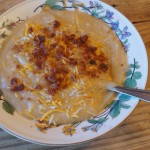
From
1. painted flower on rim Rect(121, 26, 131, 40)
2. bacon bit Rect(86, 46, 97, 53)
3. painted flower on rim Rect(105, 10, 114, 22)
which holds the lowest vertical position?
painted flower on rim Rect(121, 26, 131, 40)

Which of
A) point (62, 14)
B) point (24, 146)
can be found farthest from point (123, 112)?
point (62, 14)

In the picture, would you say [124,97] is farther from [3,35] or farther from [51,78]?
[3,35]

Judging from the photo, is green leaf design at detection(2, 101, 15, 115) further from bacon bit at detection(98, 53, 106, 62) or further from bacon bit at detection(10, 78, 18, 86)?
bacon bit at detection(98, 53, 106, 62)

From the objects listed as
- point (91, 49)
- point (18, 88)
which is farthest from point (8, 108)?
point (91, 49)

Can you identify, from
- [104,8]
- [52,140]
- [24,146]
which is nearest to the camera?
[52,140]

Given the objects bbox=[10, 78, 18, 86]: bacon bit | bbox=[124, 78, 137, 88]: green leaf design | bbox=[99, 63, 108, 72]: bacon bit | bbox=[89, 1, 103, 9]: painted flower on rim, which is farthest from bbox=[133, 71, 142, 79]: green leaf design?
bbox=[10, 78, 18, 86]: bacon bit

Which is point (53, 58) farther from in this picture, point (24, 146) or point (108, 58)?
point (24, 146)

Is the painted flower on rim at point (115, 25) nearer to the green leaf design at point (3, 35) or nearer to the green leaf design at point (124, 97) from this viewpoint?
the green leaf design at point (124, 97)
